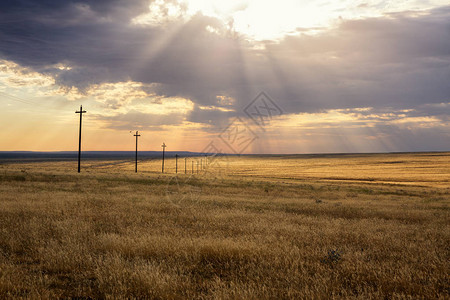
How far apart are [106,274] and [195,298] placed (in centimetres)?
175

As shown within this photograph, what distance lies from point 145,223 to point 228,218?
10.5 ft

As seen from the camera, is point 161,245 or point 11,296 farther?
point 161,245

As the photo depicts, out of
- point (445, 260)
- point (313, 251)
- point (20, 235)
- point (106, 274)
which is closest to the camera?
point (106, 274)

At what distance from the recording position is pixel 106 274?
536cm

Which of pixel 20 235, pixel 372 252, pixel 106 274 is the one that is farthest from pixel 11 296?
pixel 372 252

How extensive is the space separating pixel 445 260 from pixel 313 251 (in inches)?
109

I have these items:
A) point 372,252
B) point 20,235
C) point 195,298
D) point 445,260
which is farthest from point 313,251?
point 20,235

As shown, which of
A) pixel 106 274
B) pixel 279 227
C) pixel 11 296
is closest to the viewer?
pixel 11 296

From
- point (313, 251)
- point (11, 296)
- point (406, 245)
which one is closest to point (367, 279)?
point (313, 251)

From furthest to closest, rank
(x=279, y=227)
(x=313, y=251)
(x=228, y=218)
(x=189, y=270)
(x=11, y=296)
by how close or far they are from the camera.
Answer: (x=228, y=218) < (x=279, y=227) < (x=313, y=251) < (x=189, y=270) < (x=11, y=296)

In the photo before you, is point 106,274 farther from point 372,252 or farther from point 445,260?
point 445,260

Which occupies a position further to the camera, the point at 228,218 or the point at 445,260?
the point at 228,218

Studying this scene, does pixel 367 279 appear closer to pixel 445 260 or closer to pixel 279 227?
pixel 445 260

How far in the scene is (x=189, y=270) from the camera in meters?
6.02
